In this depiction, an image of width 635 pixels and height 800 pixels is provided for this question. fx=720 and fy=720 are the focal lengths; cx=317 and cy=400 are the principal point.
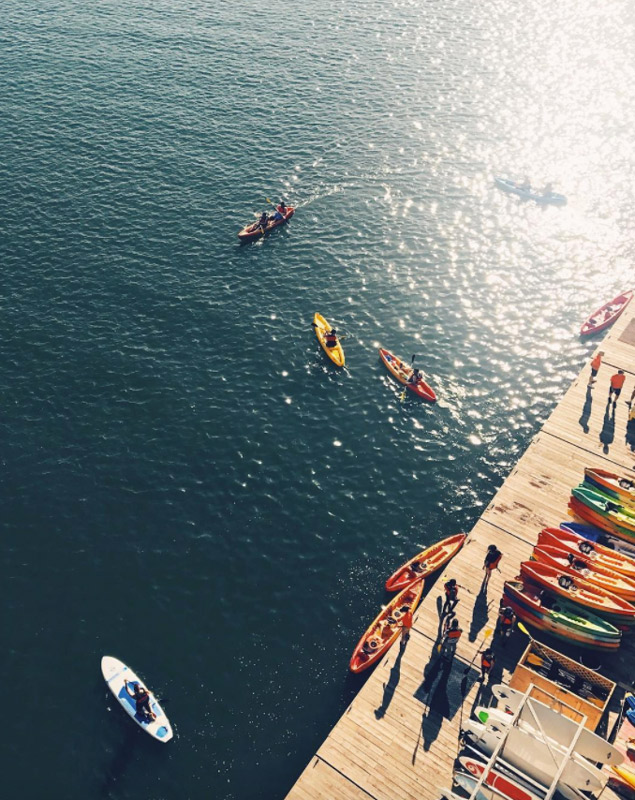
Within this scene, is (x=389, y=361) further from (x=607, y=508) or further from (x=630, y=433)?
(x=607, y=508)

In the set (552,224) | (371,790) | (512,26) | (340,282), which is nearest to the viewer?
(371,790)

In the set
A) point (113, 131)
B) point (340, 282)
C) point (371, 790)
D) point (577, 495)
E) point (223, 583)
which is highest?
point (113, 131)

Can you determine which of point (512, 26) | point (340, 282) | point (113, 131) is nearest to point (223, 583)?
point (340, 282)

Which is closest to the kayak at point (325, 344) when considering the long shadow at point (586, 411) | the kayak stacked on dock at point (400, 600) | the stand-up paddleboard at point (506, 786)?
the kayak stacked on dock at point (400, 600)

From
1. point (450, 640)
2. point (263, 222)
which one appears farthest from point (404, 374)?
point (263, 222)

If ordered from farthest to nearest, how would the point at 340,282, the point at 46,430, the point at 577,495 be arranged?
the point at 340,282
the point at 46,430
the point at 577,495

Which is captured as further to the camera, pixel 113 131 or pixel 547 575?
pixel 113 131

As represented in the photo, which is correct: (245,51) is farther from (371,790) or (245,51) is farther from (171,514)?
(371,790)

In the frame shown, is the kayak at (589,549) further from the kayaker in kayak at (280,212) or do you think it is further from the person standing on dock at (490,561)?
the kayaker in kayak at (280,212)
